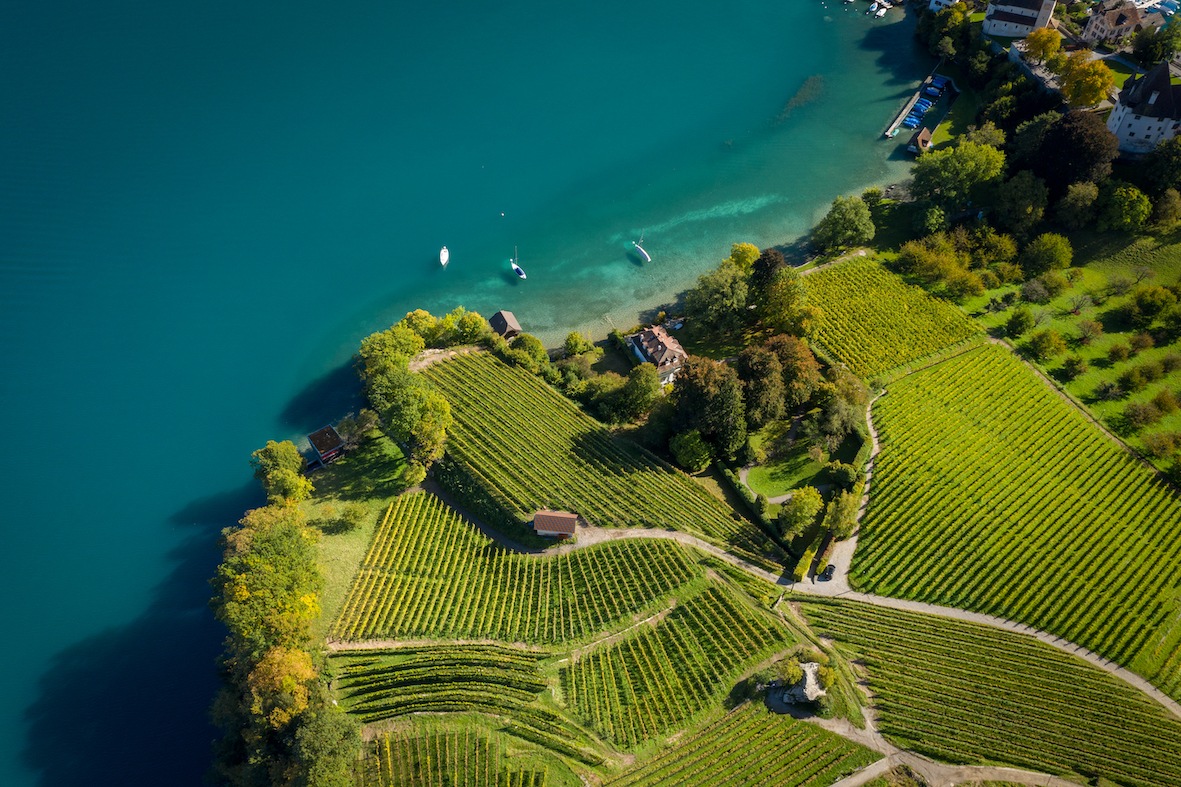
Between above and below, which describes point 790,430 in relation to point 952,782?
above

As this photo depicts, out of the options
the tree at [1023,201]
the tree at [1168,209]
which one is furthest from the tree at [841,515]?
the tree at [1168,209]

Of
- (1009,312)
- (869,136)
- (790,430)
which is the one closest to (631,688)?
(790,430)

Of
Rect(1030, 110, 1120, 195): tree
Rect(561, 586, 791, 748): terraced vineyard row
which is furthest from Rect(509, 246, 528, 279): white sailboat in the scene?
Rect(1030, 110, 1120, 195): tree

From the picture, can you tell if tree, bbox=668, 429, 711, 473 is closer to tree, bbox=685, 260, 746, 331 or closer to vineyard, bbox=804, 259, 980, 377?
tree, bbox=685, 260, 746, 331

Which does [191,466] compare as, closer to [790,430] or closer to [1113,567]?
[790,430]

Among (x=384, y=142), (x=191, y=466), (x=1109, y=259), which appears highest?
(x=384, y=142)

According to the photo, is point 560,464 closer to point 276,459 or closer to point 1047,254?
point 276,459

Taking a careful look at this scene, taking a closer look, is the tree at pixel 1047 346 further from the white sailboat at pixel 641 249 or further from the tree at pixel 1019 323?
the white sailboat at pixel 641 249
